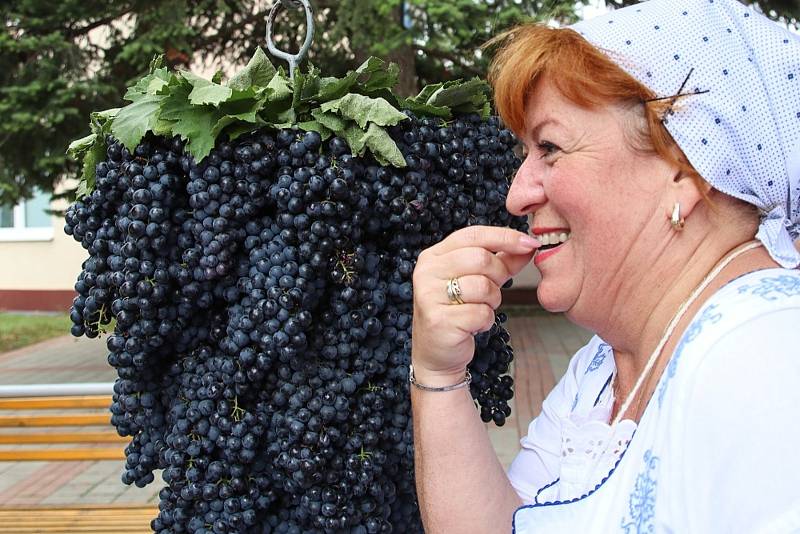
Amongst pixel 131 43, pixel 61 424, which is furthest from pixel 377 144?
pixel 131 43

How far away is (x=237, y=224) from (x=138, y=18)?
17.5ft

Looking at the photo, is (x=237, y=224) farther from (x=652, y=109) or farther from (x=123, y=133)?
(x=652, y=109)

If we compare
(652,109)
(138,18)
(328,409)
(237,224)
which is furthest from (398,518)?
(138,18)

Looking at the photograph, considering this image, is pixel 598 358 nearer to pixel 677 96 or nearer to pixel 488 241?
pixel 488 241

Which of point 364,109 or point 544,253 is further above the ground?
point 364,109

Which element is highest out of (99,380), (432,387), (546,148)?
(546,148)

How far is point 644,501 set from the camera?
3.28ft

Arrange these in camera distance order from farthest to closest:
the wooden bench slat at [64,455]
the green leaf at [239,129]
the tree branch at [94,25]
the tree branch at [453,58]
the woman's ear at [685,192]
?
the tree branch at [453,58]
the tree branch at [94,25]
the wooden bench slat at [64,455]
the green leaf at [239,129]
the woman's ear at [685,192]

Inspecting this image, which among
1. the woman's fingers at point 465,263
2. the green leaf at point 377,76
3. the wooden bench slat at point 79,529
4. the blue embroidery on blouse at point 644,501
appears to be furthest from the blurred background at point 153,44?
the blue embroidery on blouse at point 644,501

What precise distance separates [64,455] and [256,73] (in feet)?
6.39

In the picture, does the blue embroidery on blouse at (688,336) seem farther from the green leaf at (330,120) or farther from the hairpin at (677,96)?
the green leaf at (330,120)

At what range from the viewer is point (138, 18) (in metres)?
5.91

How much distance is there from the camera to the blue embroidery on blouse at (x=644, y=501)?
38.9 inches

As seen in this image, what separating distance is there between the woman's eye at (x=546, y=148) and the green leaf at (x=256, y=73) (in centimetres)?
46
